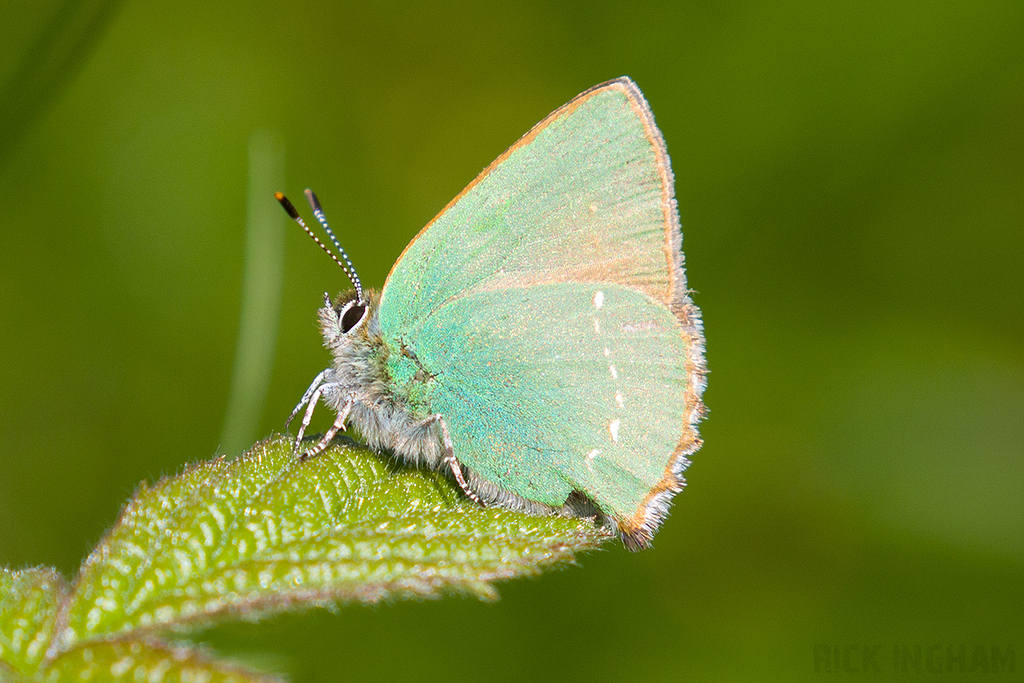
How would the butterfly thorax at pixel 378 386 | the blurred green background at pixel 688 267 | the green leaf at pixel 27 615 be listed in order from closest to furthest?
the green leaf at pixel 27 615 → the butterfly thorax at pixel 378 386 → the blurred green background at pixel 688 267

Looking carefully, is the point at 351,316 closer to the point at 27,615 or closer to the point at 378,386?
the point at 378,386

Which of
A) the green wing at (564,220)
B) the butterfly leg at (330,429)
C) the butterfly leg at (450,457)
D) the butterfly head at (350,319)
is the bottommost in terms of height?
the butterfly leg at (450,457)

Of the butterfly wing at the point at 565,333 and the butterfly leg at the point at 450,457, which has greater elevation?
the butterfly wing at the point at 565,333

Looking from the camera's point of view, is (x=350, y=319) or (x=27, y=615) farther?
(x=350, y=319)

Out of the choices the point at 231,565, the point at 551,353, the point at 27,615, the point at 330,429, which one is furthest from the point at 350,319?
the point at 27,615

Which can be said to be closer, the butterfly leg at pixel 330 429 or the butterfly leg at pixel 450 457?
the butterfly leg at pixel 330 429

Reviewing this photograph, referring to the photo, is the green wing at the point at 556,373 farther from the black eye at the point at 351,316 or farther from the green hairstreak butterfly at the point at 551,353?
the black eye at the point at 351,316

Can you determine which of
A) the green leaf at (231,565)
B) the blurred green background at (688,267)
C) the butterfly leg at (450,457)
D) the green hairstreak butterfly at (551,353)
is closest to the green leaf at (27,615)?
the green leaf at (231,565)

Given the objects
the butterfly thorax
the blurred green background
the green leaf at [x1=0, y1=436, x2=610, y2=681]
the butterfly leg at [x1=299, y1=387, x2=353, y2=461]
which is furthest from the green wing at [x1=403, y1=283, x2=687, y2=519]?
the blurred green background
